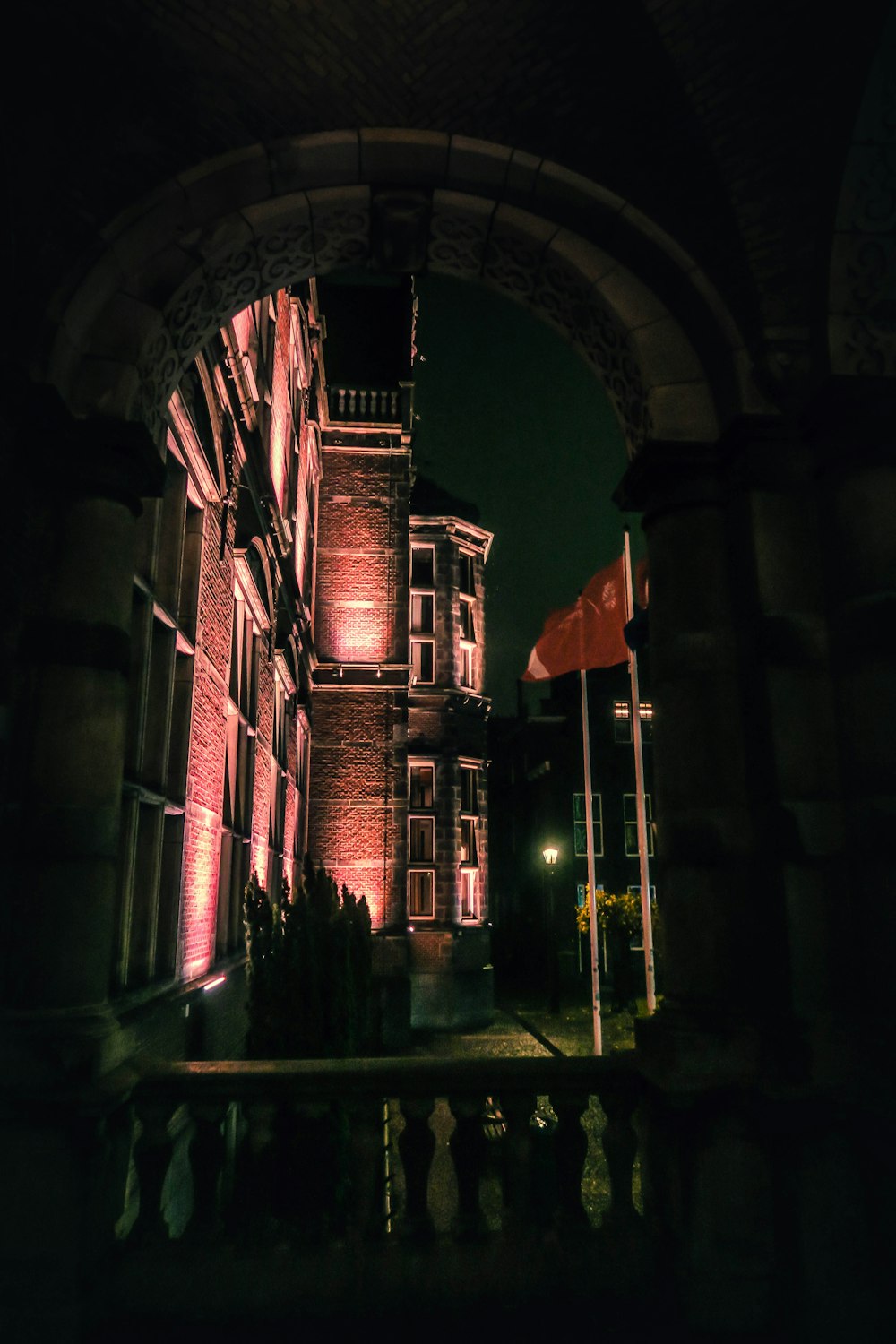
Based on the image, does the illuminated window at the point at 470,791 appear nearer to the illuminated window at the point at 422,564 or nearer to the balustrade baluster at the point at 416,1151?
the illuminated window at the point at 422,564

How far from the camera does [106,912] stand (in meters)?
3.97

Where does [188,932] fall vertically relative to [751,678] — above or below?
below

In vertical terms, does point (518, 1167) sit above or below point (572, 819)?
below

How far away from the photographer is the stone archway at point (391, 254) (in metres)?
4.50

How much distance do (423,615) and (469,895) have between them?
7018 mm

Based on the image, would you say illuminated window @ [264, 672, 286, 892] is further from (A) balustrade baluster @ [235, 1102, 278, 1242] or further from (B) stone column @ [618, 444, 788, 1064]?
(B) stone column @ [618, 444, 788, 1064]

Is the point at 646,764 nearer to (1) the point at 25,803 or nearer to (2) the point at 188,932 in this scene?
(2) the point at 188,932

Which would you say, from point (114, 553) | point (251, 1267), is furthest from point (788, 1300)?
point (114, 553)

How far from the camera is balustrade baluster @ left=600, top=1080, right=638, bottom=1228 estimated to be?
401cm

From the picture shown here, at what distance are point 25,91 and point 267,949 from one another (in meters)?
5.43

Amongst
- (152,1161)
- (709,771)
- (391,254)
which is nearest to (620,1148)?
(709,771)

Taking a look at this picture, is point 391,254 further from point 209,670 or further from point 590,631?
point 590,631

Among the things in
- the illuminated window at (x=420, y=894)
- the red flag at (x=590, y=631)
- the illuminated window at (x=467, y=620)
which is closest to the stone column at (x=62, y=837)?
the red flag at (x=590, y=631)

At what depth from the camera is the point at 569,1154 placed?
4133mm
